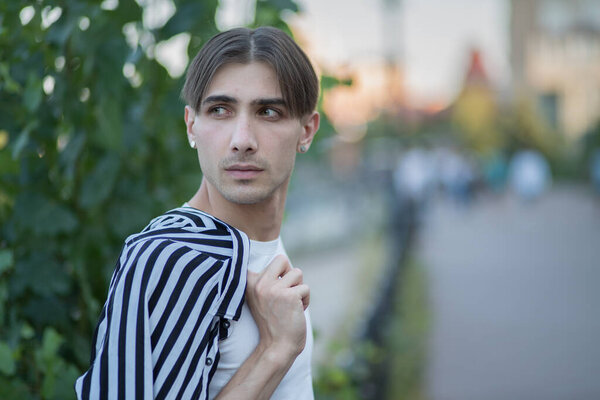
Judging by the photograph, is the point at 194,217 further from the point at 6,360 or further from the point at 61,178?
the point at 61,178

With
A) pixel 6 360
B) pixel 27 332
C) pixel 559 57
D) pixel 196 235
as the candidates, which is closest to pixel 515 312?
pixel 27 332

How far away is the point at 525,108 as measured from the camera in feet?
133

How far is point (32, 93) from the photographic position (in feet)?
6.33

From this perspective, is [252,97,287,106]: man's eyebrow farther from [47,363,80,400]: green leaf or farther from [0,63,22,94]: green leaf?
[47,363,80,400]: green leaf

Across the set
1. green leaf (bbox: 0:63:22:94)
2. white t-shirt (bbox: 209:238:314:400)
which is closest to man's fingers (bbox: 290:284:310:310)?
white t-shirt (bbox: 209:238:314:400)

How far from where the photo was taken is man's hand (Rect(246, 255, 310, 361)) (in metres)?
1.54

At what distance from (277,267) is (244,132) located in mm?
330

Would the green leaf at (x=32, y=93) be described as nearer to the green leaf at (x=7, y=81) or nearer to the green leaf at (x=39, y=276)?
the green leaf at (x=7, y=81)

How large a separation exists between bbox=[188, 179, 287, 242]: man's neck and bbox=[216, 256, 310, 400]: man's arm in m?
0.13

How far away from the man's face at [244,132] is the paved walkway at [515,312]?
5258 millimetres

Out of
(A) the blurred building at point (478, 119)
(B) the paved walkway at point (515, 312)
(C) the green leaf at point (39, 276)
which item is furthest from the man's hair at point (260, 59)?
(A) the blurred building at point (478, 119)

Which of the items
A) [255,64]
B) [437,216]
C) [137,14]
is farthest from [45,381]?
[437,216]

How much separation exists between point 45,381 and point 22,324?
10.7 inches

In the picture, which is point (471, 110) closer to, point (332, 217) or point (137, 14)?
point (332, 217)
